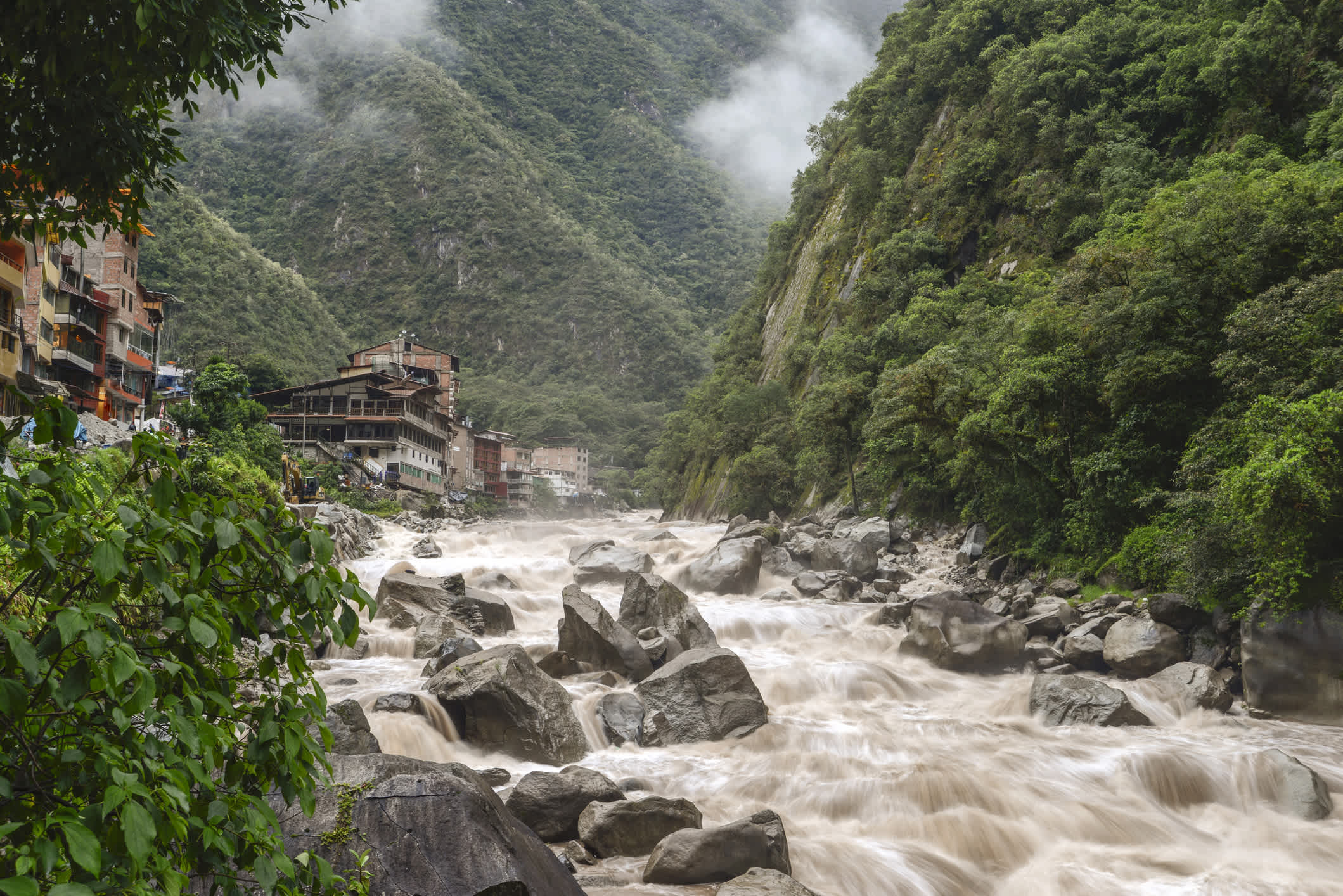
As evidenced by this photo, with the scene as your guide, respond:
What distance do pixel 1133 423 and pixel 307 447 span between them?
52037 mm

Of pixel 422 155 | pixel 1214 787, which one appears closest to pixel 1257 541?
pixel 1214 787

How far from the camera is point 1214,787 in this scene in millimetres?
12492

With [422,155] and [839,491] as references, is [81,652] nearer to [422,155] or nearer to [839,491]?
[839,491]

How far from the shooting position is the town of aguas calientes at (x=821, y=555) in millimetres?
2969

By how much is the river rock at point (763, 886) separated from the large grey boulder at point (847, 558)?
2150 centimetres

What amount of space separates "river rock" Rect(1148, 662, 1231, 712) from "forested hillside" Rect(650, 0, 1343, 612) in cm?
172

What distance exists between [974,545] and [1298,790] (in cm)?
1823

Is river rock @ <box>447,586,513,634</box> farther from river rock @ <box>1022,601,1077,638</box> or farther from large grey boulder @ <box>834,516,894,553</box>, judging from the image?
large grey boulder @ <box>834,516,894,553</box>

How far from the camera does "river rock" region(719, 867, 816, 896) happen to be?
7.88 meters

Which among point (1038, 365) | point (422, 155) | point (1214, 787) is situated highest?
point (422, 155)

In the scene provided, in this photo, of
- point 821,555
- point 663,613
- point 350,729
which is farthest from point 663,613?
point 821,555

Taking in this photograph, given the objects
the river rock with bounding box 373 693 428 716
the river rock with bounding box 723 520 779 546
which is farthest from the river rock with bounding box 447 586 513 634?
the river rock with bounding box 723 520 779 546

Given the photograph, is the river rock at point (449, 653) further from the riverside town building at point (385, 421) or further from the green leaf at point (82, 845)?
the riverside town building at point (385, 421)

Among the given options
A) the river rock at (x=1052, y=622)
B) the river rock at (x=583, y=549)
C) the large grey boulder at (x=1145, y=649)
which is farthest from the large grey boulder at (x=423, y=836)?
the river rock at (x=583, y=549)
